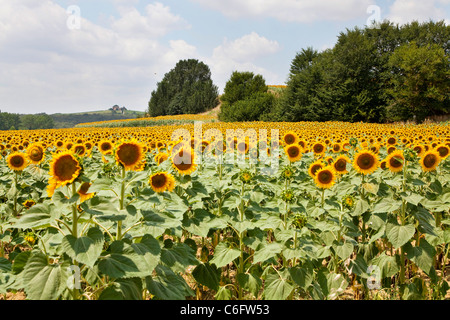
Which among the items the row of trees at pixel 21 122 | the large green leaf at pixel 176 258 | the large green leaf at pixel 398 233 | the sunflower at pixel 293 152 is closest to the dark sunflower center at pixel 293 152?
the sunflower at pixel 293 152

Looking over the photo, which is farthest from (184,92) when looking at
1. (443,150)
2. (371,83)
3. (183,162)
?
(183,162)

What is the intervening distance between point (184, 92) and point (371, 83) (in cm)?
4357

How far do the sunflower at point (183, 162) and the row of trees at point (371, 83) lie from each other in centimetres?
3837

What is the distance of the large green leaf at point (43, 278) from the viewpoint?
1.58 metres

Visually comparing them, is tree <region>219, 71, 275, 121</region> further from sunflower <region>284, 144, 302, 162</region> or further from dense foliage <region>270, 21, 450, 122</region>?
sunflower <region>284, 144, 302, 162</region>

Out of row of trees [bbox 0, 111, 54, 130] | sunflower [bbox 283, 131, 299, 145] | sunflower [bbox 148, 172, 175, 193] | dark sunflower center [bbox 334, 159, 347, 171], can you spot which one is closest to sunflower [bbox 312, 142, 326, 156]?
sunflower [bbox 283, 131, 299, 145]

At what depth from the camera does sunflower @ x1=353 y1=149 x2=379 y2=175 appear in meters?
3.76

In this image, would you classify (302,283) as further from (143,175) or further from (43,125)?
(43,125)

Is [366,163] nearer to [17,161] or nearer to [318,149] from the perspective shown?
[318,149]

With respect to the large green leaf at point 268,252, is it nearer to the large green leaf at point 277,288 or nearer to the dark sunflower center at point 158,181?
the large green leaf at point 277,288

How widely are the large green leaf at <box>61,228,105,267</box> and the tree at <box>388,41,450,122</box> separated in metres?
42.5

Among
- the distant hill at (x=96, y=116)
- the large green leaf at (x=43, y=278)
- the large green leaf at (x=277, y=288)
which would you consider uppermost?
the distant hill at (x=96, y=116)

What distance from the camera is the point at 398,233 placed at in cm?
301
